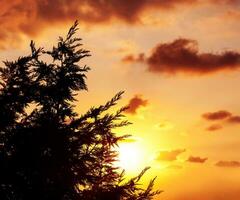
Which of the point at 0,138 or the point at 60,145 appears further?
the point at 60,145

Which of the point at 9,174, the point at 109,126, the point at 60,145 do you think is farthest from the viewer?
the point at 109,126

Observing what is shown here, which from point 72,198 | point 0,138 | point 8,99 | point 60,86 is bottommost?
point 72,198

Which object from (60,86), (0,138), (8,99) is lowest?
(0,138)

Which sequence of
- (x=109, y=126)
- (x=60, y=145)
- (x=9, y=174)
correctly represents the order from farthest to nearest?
(x=109, y=126)
(x=60, y=145)
(x=9, y=174)

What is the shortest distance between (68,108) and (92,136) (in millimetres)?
1009

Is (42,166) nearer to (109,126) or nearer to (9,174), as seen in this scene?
(9,174)

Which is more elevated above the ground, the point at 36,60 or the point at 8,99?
the point at 36,60

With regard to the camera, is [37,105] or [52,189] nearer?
[52,189]

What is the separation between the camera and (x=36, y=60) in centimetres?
1023

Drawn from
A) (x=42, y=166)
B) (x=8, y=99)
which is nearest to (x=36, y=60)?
(x=8, y=99)

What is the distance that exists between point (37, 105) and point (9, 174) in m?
1.88

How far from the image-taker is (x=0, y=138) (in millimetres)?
8617

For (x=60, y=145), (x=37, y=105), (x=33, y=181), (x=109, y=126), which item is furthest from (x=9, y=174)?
(x=109, y=126)

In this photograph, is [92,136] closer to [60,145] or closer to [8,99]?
[60,145]
